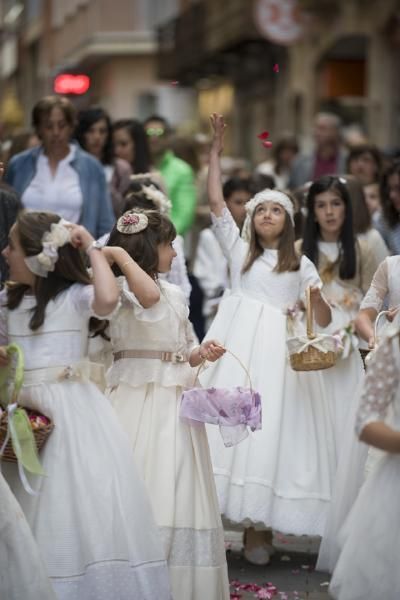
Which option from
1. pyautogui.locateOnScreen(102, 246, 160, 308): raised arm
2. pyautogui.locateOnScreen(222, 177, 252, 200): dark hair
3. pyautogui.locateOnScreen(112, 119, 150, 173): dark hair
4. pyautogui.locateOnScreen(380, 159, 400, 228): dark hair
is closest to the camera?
pyautogui.locateOnScreen(102, 246, 160, 308): raised arm

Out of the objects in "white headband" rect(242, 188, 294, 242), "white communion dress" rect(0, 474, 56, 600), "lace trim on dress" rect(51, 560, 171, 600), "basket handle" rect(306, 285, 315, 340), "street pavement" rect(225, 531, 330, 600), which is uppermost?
"white headband" rect(242, 188, 294, 242)

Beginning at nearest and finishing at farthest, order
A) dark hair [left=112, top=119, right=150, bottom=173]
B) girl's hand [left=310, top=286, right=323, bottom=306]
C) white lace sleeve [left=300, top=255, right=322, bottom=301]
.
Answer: girl's hand [left=310, top=286, right=323, bottom=306], white lace sleeve [left=300, top=255, right=322, bottom=301], dark hair [left=112, top=119, right=150, bottom=173]

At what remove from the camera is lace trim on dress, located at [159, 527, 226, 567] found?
7070mm

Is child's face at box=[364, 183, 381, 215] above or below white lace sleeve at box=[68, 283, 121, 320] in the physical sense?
above

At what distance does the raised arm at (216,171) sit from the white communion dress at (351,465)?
4.55 feet

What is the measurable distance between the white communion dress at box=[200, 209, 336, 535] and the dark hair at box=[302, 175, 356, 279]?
0.66 meters

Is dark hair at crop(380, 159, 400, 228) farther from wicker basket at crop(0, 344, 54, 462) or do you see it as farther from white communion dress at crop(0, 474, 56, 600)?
white communion dress at crop(0, 474, 56, 600)

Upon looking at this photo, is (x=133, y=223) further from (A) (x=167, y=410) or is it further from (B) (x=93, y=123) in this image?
(B) (x=93, y=123)

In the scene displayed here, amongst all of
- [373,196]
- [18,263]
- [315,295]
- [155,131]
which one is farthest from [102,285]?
[155,131]

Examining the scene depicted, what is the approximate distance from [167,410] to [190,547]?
0.63 m

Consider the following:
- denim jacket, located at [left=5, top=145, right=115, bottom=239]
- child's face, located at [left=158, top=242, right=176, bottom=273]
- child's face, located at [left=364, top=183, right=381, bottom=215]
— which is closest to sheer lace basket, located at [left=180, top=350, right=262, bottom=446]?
child's face, located at [left=158, top=242, right=176, bottom=273]

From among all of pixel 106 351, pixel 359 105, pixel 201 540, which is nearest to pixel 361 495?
pixel 201 540

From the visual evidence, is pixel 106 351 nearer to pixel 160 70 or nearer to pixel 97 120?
pixel 97 120

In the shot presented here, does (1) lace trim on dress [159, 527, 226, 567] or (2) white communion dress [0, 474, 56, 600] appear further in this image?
(1) lace trim on dress [159, 527, 226, 567]
